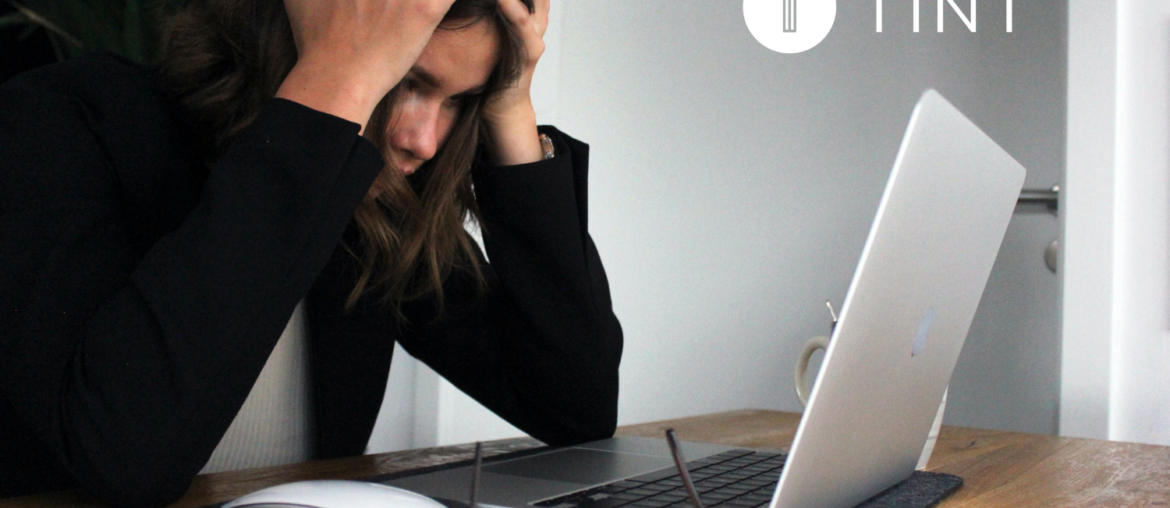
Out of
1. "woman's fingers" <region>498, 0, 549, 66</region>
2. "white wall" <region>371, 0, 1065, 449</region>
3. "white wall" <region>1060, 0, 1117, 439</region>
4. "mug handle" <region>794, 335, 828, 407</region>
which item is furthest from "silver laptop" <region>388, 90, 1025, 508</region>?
"white wall" <region>371, 0, 1065, 449</region>

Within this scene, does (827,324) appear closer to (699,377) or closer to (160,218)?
(699,377)

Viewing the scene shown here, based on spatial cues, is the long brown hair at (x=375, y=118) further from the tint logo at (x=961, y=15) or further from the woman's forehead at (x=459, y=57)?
the tint logo at (x=961, y=15)

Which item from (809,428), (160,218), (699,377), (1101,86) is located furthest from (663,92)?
(809,428)

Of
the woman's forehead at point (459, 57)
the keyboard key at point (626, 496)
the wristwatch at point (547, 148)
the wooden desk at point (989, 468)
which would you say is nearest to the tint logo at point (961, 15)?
the wooden desk at point (989, 468)

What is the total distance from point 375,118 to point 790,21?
193 centimetres

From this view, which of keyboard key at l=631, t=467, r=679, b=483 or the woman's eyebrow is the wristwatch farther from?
keyboard key at l=631, t=467, r=679, b=483

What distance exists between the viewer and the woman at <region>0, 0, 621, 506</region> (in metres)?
0.56

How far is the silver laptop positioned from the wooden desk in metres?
0.09

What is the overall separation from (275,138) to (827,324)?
88.3 inches

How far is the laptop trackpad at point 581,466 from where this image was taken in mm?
637

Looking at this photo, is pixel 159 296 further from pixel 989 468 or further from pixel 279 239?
pixel 989 468

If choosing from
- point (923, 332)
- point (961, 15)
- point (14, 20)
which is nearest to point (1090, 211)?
point (961, 15)

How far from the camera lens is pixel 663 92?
2410mm

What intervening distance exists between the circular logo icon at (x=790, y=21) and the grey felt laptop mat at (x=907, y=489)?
1.94m
